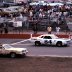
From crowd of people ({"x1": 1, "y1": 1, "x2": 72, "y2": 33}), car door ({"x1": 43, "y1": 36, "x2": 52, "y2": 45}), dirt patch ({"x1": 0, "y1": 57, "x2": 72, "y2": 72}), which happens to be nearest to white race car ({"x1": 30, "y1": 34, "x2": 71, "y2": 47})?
car door ({"x1": 43, "y1": 36, "x2": 52, "y2": 45})

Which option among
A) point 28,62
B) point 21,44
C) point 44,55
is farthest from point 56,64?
point 21,44

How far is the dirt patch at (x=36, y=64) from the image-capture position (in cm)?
1962

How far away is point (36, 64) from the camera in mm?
21172

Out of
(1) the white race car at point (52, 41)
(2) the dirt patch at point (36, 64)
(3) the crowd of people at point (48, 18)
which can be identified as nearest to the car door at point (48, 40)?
(1) the white race car at point (52, 41)

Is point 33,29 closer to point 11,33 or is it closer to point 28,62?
point 11,33

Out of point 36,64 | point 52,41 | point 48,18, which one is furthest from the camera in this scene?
point 48,18

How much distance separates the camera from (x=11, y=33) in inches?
1470

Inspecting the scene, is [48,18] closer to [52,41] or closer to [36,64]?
[52,41]

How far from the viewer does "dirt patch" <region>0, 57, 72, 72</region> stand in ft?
64.4

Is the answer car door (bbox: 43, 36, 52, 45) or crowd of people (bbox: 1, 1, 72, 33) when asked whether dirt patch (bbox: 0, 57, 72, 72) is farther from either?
crowd of people (bbox: 1, 1, 72, 33)

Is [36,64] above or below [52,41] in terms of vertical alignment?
above

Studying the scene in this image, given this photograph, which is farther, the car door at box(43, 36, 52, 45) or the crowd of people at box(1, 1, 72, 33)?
the crowd of people at box(1, 1, 72, 33)

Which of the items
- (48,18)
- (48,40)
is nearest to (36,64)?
(48,40)

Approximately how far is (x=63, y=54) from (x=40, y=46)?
5.06 metres
